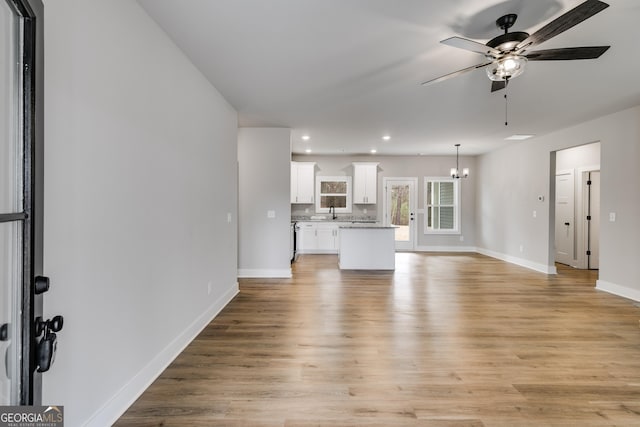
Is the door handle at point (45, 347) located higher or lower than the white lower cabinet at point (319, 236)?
higher

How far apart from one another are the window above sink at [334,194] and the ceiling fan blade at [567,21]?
6.62 metres

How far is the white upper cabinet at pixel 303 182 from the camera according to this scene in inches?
334

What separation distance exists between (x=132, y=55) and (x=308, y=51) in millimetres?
1418

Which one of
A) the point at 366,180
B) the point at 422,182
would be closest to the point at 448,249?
the point at 422,182

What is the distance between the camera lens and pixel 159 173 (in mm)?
2363

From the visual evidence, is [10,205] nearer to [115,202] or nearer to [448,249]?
[115,202]

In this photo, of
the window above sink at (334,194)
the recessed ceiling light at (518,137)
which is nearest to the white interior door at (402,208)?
the window above sink at (334,194)

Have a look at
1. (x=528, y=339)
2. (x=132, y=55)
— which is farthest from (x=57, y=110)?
(x=528, y=339)

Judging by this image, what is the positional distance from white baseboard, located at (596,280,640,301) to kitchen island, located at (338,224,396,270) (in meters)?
3.27

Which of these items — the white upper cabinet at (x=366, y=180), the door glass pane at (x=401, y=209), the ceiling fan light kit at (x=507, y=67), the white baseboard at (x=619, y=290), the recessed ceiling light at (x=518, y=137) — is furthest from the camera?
the door glass pane at (x=401, y=209)

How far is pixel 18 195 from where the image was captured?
3.03 feet

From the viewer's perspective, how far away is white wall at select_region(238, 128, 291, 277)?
545 cm

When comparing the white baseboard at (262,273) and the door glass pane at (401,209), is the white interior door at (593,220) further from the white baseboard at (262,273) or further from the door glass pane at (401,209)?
the white baseboard at (262,273)

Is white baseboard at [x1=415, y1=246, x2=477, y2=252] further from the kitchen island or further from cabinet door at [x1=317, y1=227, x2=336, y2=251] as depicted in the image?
the kitchen island
